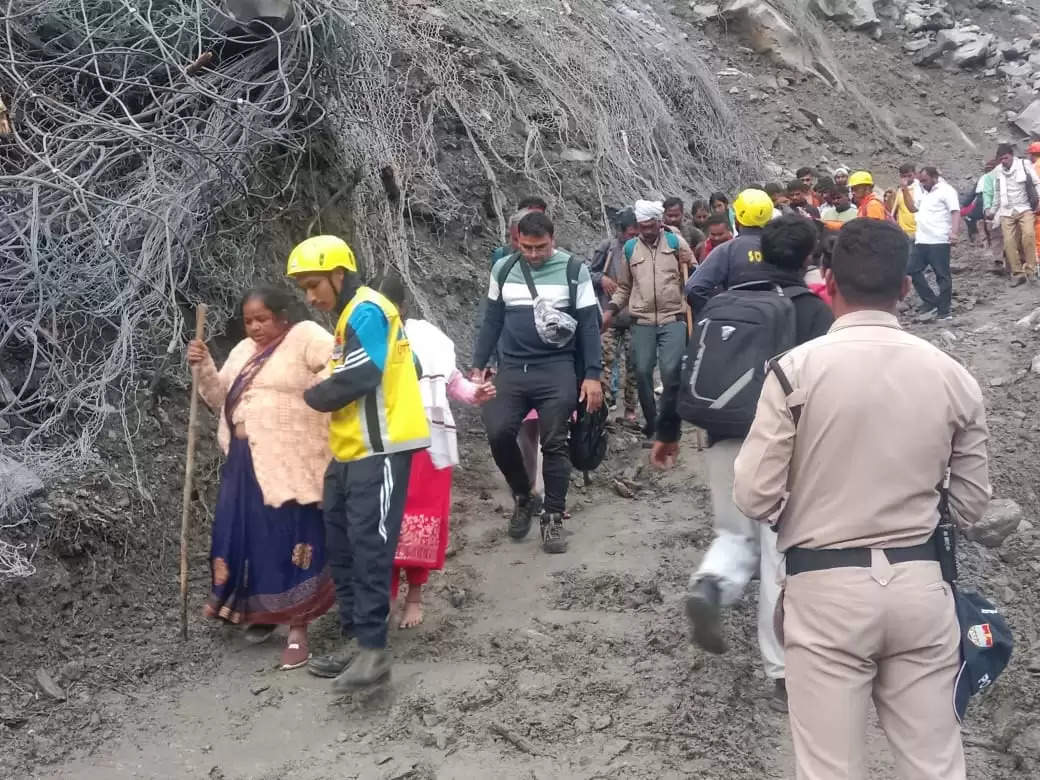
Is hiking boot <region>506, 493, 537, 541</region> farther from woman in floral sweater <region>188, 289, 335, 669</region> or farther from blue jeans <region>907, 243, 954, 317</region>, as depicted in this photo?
blue jeans <region>907, 243, 954, 317</region>

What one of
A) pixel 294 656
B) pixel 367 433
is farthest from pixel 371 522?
pixel 294 656

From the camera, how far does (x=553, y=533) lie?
19.6 feet

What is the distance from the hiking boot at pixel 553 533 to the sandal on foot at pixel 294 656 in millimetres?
1639

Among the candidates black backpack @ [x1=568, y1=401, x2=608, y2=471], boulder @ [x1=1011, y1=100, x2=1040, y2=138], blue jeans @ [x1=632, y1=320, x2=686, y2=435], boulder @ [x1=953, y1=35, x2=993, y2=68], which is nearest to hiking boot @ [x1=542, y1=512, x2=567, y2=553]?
black backpack @ [x1=568, y1=401, x2=608, y2=471]

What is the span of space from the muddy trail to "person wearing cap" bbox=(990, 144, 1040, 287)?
675 centimetres

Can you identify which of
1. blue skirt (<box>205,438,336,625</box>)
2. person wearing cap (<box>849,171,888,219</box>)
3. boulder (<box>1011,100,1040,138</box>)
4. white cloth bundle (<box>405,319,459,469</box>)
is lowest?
blue skirt (<box>205,438,336,625</box>)

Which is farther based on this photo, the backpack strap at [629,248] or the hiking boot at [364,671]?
the backpack strap at [629,248]

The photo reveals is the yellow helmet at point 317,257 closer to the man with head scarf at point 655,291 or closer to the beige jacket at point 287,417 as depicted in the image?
the beige jacket at point 287,417

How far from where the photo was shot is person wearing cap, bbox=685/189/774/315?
4402 millimetres

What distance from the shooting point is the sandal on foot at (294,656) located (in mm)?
4738

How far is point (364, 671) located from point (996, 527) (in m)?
3.58

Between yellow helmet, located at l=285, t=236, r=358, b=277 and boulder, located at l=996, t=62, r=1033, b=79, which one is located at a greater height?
boulder, located at l=996, t=62, r=1033, b=79

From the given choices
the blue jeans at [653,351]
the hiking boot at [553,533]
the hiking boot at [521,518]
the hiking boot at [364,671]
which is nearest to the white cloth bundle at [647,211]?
the blue jeans at [653,351]

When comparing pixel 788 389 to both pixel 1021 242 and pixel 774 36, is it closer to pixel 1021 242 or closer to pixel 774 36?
pixel 1021 242
